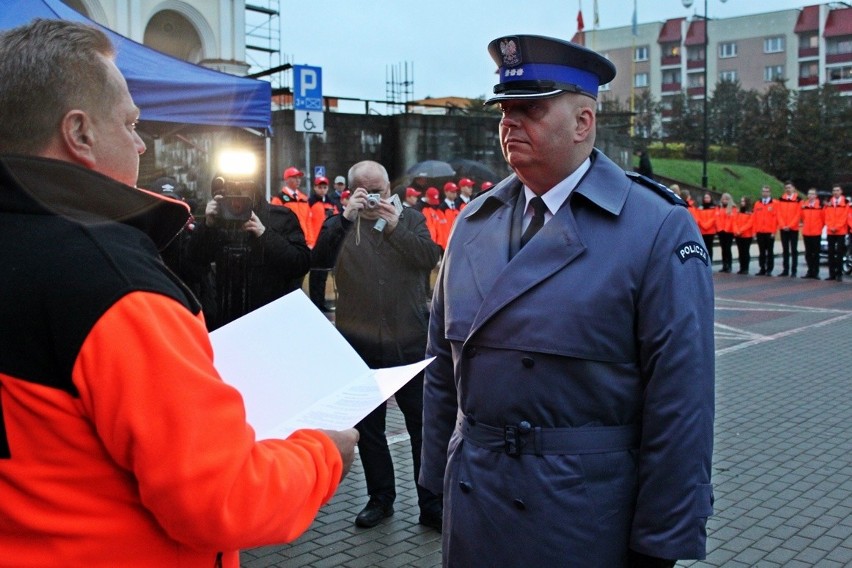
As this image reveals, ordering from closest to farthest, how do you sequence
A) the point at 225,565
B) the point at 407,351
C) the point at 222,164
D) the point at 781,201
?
the point at 225,565, the point at 222,164, the point at 407,351, the point at 781,201

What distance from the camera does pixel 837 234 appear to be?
20562 mm

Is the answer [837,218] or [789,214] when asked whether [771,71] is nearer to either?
[789,214]

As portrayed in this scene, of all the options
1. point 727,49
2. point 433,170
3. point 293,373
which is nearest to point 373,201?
point 293,373

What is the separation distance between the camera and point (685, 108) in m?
61.2

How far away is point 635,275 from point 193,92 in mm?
5355

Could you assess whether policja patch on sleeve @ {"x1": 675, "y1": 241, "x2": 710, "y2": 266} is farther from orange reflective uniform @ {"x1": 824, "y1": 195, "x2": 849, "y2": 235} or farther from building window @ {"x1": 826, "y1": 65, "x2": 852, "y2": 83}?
building window @ {"x1": 826, "y1": 65, "x2": 852, "y2": 83}

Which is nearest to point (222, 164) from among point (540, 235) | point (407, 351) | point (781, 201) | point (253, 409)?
point (407, 351)

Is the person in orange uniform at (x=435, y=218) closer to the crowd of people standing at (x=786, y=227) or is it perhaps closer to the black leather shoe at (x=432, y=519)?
the crowd of people standing at (x=786, y=227)

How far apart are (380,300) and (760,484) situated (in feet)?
9.55

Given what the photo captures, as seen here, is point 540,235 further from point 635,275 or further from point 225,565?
point 225,565

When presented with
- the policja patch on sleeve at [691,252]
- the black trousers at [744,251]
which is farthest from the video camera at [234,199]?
the black trousers at [744,251]

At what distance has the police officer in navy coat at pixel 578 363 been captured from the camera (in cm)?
238

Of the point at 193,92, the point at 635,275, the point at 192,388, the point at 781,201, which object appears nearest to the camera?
the point at 192,388

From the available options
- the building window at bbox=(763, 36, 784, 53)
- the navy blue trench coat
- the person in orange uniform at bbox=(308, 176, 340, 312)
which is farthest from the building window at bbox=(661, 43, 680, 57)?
the navy blue trench coat
